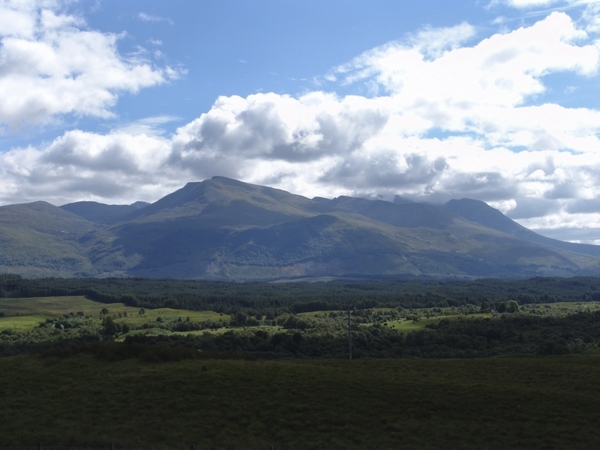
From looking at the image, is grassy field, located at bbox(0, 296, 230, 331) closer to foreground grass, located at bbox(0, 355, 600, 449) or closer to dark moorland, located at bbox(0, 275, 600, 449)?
dark moorland, located at bbox(0, 275, 600, 449)

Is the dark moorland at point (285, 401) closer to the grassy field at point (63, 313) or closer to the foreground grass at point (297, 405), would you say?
the foreground grass at point (297, 405)

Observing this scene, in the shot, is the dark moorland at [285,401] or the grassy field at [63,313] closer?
the dark moorland at [285,401]

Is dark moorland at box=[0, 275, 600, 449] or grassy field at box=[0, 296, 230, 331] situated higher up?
dark moorland at box=[0, 275, 600, 449]

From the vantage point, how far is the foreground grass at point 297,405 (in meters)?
32.1

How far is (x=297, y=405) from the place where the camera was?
1470 inches

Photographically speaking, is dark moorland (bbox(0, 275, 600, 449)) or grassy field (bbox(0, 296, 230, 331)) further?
grassy field (bbox(0, 296, 230, 331))

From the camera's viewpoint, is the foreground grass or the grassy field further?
the grassy field

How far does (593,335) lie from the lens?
302 ft

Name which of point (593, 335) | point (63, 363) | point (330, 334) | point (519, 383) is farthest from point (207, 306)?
point (519, 383)

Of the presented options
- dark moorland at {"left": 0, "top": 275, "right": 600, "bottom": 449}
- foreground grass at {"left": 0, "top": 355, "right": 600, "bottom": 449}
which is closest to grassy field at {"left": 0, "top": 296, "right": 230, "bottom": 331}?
dark moorland at {"left": 0, "top": 275, "right": 600, "bottom": 449}

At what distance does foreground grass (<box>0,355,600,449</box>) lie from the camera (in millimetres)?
32062

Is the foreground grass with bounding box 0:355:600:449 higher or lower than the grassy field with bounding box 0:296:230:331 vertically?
higher

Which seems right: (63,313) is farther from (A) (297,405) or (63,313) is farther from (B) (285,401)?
(A) (297,405)

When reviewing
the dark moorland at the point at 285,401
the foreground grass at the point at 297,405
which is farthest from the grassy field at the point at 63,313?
the foreground grass at the point at 297,405
